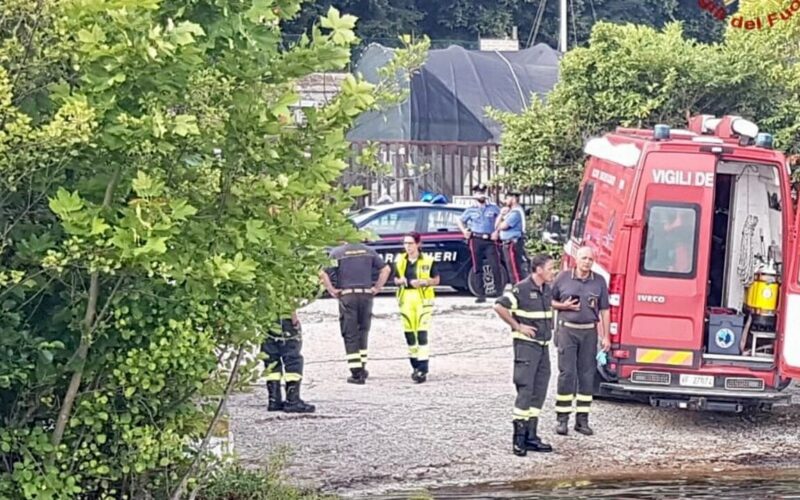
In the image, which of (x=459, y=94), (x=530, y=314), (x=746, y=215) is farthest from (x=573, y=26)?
(x=530, y=314)

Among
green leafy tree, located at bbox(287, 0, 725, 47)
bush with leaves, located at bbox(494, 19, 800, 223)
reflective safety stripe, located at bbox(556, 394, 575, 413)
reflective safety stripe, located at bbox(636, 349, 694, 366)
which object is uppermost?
green leafy tree, located at bbox(287, 0, 725, 47)

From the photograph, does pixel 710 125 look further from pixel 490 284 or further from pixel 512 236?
pixel 490 284

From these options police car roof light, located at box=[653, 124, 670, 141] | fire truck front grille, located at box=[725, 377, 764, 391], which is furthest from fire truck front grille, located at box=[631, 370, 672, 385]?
police car roof light, located at box=[653, 124, 670, 141]

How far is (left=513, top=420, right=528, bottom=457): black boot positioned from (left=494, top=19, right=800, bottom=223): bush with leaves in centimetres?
1130

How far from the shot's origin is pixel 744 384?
11625 mm

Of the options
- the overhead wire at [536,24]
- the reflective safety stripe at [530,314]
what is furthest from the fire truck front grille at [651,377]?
the overhead wire at [536,24]

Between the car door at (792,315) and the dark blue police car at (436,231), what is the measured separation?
9.40 meters

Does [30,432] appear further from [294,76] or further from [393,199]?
[393,199]

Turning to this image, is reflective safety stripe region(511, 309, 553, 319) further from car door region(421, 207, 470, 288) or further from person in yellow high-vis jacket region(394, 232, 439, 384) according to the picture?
car door region(421, 207, 470, 288)

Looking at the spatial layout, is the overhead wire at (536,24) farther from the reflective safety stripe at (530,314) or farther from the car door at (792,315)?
the reflective safety stripe at (530,314)

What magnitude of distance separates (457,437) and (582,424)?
118cm

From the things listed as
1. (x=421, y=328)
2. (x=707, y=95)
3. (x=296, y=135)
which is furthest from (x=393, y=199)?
(x=296, y=135)

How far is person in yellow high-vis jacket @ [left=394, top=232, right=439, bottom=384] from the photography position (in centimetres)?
1384

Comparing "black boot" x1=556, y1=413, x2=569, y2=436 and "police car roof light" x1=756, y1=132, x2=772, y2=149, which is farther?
"police car roof light" x1=756, y1=132, x2=772, y2=149
